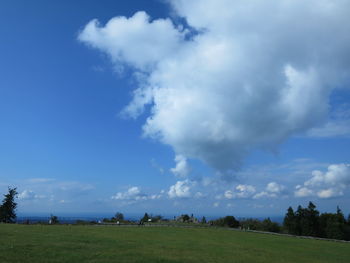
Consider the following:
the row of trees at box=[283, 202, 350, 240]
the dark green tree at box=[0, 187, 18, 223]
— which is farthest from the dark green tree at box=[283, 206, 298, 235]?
the dark green tree at box=[0, 187, 18, 223]

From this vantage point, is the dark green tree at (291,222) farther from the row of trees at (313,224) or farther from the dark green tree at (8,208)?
the dark green tree at (8,208)

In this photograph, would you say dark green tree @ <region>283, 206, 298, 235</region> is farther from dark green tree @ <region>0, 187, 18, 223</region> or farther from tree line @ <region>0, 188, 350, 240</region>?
dark green tree @ <region>0, 187, 18, 223</region>

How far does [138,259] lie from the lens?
17.8 meters

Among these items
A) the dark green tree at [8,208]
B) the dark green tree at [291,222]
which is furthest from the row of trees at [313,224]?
the dark green tree at [8,208]

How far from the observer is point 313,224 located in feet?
180

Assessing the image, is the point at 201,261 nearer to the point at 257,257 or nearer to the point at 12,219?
the point at 257,257

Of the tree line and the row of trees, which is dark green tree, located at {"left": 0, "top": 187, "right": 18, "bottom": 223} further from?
the row of trees

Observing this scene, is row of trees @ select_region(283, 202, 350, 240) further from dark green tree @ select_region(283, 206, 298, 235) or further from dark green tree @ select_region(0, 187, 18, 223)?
dark green tree @ select_region(0, 187, 18, 223)

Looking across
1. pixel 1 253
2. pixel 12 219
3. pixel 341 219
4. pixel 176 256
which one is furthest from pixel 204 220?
pixel 1 253

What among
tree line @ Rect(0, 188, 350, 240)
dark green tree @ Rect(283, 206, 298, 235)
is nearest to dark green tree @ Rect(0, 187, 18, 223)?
tree line @ Rect(0, 188, 350, 240)

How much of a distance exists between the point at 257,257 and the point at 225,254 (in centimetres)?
210

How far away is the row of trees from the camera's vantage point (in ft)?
177

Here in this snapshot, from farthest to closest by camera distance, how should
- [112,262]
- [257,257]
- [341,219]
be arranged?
[341,219] < [257,257] < [112,262]

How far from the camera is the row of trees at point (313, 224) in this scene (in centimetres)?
5394
